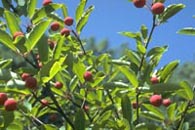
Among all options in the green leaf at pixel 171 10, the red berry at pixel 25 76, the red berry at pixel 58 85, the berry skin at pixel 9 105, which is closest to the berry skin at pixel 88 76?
the red berry at pixel 58 85

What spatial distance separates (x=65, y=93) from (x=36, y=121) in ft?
0.83

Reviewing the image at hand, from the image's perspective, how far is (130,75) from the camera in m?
2.52

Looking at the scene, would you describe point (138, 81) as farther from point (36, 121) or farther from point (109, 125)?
point (36, 121)

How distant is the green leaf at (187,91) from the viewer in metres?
2.56

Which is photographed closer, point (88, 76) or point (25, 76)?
point (25, 76)

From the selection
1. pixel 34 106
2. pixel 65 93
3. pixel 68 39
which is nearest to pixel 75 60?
pixel 65 93

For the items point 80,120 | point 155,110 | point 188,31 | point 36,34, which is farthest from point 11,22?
point 188,31

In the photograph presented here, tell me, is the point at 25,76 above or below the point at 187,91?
above

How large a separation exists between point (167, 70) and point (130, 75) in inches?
18.6

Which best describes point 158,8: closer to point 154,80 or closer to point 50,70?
point 154,80

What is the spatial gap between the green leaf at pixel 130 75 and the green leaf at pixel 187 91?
0.25 m

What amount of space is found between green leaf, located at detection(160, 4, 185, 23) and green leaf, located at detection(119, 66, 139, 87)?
21.5 inches

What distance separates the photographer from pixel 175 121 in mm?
3045

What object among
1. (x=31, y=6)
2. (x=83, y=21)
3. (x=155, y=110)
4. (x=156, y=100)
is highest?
(x=31, y=6)
